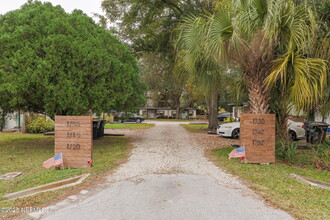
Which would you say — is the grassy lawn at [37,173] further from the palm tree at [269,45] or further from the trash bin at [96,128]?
the palm tree at [269,45]

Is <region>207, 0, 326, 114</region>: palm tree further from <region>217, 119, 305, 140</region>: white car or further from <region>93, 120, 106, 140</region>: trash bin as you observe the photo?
<region>93, 120, 106, 140</region>: trash bin

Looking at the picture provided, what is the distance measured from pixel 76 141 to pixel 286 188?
4956mm

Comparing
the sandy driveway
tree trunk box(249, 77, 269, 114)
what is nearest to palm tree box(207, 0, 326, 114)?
tree trunk box(249, 77, 269, 114)

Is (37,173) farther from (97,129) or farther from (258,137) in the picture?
(97,129)

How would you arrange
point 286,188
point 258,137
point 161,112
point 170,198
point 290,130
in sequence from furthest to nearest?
point 161,112
point 290,130
point 258,137
point 286,188
point 170,198

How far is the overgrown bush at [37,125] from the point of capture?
16.0 meters

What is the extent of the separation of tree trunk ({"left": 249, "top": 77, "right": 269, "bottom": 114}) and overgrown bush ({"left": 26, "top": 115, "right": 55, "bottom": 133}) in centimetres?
1421

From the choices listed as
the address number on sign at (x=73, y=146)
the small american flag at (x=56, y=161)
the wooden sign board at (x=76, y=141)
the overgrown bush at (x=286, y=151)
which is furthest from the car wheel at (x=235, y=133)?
the small american flag at (x=56, y=161)

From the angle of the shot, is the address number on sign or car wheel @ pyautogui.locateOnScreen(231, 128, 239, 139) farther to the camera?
car wheel @ pyautogui.locateOnScreen(231, 128, 239, 139)

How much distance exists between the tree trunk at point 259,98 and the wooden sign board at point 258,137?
1.82ft

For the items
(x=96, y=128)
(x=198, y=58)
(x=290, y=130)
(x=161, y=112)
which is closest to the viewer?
(x=198, y=58)

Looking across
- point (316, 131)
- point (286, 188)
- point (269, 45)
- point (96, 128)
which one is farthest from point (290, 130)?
point (96, 128)

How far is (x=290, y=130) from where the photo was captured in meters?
12.1

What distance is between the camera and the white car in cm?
1217
